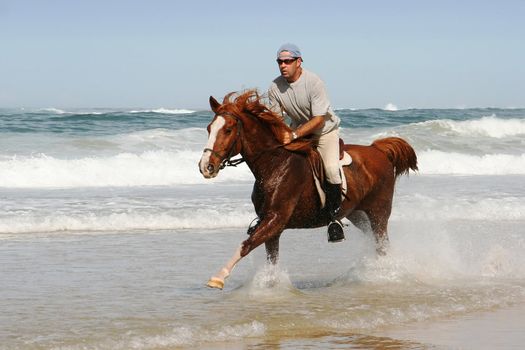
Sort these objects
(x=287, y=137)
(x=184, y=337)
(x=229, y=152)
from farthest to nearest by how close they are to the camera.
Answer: (x=287, y=137), (x=229, y=152), (x=184, y=337)

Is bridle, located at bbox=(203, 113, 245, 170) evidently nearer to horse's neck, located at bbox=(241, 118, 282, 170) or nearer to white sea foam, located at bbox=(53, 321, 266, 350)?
horse's neck, located at bbox=(241, 118, 282, 170)

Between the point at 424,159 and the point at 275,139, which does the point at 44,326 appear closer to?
the point at 275,139

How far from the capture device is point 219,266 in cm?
1022

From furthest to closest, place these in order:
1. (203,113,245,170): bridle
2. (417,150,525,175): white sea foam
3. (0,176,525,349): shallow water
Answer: (417,150,525,175): white sea foam < (203,113,245,170): bridle < (0,176,525,349): shallow water

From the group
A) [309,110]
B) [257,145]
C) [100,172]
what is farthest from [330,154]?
[100,172]

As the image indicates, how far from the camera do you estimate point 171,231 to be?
1327 centimetres

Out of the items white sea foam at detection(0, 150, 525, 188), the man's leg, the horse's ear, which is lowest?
white sea foam at detection(0, 150, 525, 188)

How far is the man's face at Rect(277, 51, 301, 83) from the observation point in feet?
26.0

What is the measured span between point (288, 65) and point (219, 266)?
3143mm

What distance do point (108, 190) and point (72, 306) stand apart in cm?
1116

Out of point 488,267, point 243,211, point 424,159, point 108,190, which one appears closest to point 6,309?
point 488,267

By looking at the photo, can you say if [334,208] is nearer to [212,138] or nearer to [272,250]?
[272,250]

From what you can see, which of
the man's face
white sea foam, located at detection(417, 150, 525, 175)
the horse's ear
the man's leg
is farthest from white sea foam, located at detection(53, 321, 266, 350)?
white sea foam, located at detection(417, 150, 525, 175)

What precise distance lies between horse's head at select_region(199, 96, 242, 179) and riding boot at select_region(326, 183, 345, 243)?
1139 millimetres
